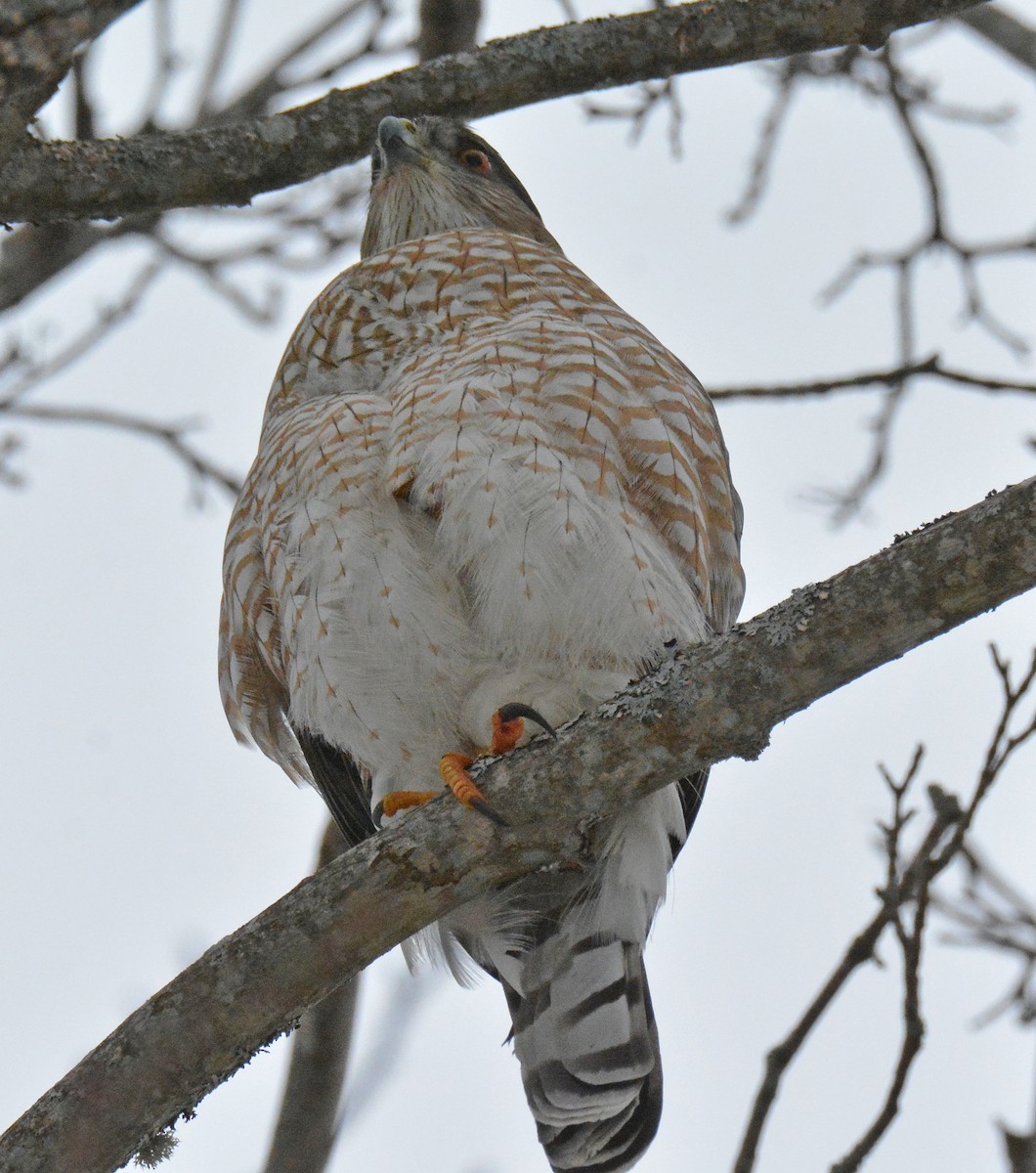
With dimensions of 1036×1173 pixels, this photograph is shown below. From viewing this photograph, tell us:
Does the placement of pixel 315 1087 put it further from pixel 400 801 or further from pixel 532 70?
pixel 532 70

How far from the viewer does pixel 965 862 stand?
4.34 metres

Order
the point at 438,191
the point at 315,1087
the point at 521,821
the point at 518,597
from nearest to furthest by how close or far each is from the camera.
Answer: the point at 521,821 → the point at 518,597 → the point at 315,1087 → the point at 438,191

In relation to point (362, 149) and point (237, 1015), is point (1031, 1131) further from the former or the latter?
point (362, 149)

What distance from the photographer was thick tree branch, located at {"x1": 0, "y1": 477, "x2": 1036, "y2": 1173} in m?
2.25

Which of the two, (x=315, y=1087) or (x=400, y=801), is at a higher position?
(x=400, y=801)

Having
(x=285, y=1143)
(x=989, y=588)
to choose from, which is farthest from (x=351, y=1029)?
(x=989, y=588)

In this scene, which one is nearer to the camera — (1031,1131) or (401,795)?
(1031,1131)

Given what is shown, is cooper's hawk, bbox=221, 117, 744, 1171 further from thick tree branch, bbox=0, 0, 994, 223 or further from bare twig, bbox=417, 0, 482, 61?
bare twig, bbox=417, 0, 482, 61

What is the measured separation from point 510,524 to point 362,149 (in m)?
0.97

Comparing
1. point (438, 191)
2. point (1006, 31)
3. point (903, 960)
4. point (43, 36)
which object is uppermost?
point (1006, 31)

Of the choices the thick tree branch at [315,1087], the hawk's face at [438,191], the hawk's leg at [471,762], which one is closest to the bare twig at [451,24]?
the hawk's face at [438,191]

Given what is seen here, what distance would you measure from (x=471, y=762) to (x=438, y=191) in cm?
276

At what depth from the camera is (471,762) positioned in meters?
2.81

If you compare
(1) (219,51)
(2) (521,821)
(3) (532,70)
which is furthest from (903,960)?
(1) (219,51)
